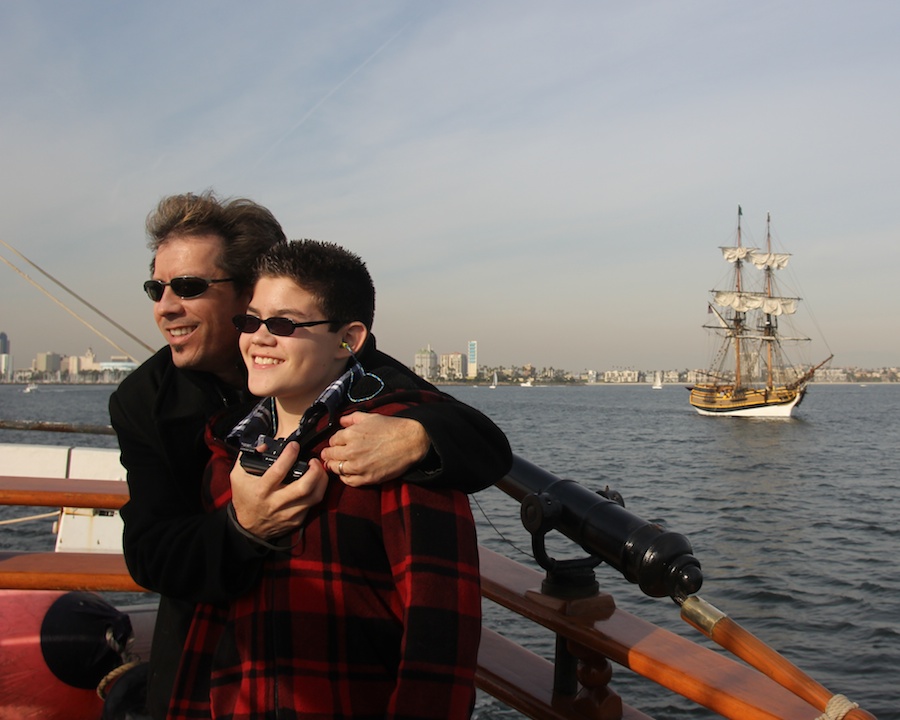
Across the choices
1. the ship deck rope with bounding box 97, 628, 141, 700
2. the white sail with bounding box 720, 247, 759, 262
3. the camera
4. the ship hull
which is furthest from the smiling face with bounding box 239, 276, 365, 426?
the white sail with bounding box 720, 247, 759, 262

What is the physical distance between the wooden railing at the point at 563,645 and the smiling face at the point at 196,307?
2.49 feet

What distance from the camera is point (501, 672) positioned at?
8.44ft

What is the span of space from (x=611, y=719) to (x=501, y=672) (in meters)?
0.38

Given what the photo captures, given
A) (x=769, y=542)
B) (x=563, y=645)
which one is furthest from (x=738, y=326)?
(x=563, y=645)

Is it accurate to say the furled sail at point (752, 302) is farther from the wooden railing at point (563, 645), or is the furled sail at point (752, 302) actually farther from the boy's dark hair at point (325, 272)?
the boy's dark hair at point (325, 272)

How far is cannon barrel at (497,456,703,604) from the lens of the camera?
204 centimetres

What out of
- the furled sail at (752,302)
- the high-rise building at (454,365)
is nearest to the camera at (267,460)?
the furled sail at (752,302)

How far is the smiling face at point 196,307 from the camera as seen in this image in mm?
1963

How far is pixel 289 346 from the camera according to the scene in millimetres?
1621

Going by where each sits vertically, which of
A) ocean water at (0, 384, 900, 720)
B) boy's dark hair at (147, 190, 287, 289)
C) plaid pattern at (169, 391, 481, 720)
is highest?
boy's dark hair at (147, 190, 287, 289)

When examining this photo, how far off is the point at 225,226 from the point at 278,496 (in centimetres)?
84

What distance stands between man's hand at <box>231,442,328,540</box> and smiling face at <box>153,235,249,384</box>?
21.5 inches

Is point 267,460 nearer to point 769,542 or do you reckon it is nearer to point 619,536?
point 619,536

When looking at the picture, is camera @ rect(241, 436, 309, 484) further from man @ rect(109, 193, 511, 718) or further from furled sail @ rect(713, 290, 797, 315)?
furled sail @ rect(713, 290, 797, 315)
